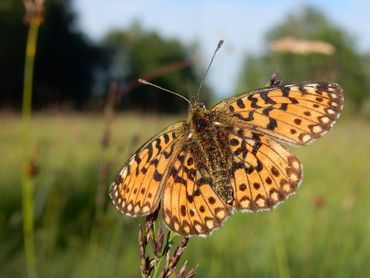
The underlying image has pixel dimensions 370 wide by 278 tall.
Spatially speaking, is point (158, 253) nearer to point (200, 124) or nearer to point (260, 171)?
point (260, 171)

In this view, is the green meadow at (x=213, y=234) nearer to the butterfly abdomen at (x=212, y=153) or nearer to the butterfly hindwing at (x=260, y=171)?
the butterfly abdomen at (x=212, y=153)

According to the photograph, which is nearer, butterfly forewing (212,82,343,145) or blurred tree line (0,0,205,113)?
butterfly forewing (212,82,343,145)

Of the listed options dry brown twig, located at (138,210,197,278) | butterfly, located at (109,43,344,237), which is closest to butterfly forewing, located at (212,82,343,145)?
butterfly, located at (109,43,344,237)

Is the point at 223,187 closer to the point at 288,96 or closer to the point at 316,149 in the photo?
the point at 288,96

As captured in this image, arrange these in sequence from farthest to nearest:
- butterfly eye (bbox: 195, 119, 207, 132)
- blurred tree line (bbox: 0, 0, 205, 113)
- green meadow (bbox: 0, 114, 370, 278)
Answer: blurred tree line (bbox: 0, 0, 205, 113)
green meadow (bbox: 0, 114, 370, 278)
butterfly eye (bbox: 195, 119, 207, 132)

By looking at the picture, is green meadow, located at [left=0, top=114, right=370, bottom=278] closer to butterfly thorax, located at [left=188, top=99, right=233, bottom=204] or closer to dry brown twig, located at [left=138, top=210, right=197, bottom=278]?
butterfly thorax, located at [left=188, top=99, right=233, bottom=204]

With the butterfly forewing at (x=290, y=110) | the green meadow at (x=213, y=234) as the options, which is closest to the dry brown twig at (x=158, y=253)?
the butterfly forewing at (x=290, y=110)
